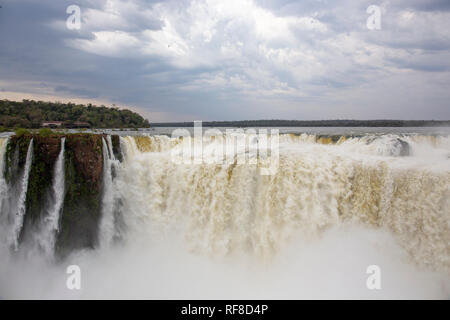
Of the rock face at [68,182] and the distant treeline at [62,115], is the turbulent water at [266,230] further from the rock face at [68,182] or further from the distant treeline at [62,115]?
the distant treeline at [62,115]

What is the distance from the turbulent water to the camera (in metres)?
8.71

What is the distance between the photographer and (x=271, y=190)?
985 centimetres

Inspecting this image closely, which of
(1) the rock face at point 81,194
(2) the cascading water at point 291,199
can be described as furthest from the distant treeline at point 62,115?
(2) the cascading water at point 291,199

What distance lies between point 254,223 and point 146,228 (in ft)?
14.0

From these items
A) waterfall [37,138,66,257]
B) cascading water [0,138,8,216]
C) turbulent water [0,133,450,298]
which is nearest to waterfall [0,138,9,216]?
cascading water [0,138,8,216]

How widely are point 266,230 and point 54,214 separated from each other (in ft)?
24.3

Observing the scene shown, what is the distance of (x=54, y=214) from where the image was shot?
1008 centimetres

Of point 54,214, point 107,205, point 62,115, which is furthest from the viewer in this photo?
point 62,115

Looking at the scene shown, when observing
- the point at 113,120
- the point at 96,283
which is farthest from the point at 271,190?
the point at 113,120

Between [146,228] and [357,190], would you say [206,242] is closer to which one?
[146,228]

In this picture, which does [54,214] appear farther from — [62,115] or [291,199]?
[62,115]

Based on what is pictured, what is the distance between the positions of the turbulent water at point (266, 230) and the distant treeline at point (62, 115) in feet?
69.5

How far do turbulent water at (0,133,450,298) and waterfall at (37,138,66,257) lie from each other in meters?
0.27

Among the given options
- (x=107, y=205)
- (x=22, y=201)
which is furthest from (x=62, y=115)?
(x=107, y=205)
